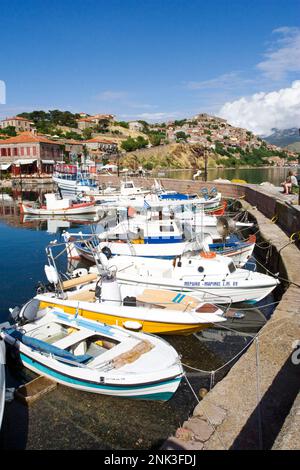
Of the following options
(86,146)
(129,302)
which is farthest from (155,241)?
(86,146)

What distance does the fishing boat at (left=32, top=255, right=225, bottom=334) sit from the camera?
30.5ft

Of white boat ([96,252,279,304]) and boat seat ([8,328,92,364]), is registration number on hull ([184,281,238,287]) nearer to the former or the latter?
white boat ([96,252,279,304])

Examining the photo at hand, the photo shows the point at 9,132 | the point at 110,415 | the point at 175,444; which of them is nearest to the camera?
the point at 175,444

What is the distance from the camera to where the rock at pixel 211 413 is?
5119 mm

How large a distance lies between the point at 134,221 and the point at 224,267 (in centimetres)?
751

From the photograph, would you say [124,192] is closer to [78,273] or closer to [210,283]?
[78,273]

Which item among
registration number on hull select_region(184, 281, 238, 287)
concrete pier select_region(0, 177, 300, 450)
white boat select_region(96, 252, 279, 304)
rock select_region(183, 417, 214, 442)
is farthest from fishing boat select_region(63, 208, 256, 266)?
rock select_region(183, 417, 214, 442)

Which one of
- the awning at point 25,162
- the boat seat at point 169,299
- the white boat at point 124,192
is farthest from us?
the awning at point 25,162

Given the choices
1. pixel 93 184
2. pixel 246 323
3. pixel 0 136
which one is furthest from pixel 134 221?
pixel 0 136

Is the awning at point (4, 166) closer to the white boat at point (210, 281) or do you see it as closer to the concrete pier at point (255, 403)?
the white boat at point (210, 281)

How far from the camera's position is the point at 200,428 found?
195 inches

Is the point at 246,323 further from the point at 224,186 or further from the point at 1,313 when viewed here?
the point at 224,186

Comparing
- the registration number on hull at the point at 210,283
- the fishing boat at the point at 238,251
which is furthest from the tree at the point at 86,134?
the registration number on hull at the point at 210,283

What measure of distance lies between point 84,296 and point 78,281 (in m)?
1.31
